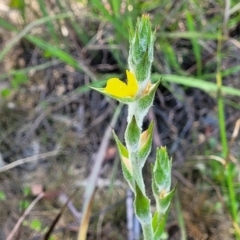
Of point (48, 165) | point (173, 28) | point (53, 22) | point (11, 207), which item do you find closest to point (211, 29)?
point (173, 28)

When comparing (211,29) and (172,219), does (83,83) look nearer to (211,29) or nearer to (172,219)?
(211,29)

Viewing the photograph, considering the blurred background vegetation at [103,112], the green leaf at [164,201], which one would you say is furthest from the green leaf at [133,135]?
the blurred background vegetation at [103,112]

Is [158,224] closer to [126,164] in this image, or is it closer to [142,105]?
[126,164]

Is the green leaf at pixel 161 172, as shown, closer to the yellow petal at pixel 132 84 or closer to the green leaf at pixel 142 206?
the green leaf at pixel 142 206

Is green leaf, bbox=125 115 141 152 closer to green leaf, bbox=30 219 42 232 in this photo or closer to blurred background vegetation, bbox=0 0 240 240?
blurred background vegetation, bbox=0 0 240 240

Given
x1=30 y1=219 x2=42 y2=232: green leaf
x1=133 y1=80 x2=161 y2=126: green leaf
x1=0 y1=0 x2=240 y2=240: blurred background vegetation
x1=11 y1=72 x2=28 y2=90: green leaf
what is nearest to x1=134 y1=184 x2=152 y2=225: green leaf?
x1=133 y1=80 x2=161 y2=126: green leaf
